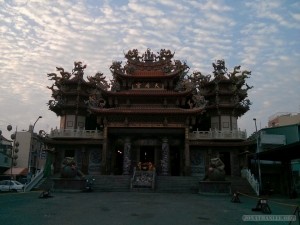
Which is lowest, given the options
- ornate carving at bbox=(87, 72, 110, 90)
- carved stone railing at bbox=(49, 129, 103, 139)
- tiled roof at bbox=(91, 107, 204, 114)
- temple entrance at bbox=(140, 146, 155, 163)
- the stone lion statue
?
the stone lion statue

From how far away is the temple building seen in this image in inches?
1303

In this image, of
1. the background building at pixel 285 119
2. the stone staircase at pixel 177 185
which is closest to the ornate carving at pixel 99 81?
the stone staircase at pixel 177 185

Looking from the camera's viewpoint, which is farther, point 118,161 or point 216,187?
point 118,161

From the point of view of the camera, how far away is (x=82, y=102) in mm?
39000

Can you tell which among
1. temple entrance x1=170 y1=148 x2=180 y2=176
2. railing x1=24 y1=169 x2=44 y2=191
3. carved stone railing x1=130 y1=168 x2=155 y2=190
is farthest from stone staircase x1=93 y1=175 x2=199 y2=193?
temple entrance x1=170 y1=148 x2=180 y2=176

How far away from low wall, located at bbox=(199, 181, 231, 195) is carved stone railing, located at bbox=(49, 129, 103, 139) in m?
14.8

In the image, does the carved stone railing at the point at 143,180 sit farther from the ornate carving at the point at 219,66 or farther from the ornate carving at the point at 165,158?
the ornate carving at the point at 219,66

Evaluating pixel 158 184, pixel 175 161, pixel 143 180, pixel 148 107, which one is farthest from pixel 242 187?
pixel 148 107

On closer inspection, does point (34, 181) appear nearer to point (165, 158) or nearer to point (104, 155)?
point (104, 155)

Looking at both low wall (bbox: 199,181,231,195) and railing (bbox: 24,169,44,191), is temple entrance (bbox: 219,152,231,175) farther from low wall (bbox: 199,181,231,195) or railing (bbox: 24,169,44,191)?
railing (bbox: 24,169,44,191)

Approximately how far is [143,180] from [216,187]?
6.72 m

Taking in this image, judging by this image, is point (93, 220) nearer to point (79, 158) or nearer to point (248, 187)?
point (248, 187)

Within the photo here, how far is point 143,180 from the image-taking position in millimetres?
26891

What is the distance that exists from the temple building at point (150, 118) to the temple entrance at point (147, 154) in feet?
0.39
